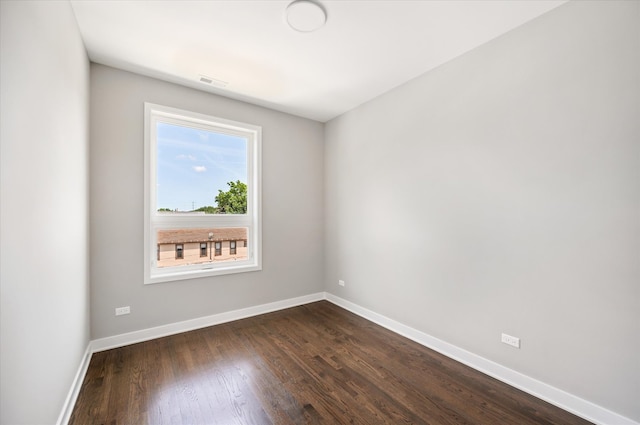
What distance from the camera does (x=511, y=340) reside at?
2.17m

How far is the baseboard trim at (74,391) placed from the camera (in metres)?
1.72

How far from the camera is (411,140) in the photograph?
301 cm

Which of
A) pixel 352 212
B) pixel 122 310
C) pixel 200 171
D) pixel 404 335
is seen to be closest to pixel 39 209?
pixel 122 310

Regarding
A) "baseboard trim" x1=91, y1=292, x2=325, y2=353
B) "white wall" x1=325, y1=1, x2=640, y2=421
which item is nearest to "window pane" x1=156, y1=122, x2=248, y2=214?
"baseboard trim" x1=91, y1=292, x2=325, y2=353

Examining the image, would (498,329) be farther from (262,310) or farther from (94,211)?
(94,211)

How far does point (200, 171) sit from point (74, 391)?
2286mm

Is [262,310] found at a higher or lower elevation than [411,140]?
lower

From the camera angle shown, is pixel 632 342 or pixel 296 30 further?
pixel 296 30

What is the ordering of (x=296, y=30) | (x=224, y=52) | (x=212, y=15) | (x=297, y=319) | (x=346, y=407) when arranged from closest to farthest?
(x=346, y=407), (x=212, y=15), (x=296, y=30), (x=224, y=52), (x=297, y=319)

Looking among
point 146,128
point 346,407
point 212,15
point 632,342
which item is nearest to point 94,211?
point 146,128

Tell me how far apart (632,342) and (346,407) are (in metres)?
1.81

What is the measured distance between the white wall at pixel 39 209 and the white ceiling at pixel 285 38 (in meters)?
0.40

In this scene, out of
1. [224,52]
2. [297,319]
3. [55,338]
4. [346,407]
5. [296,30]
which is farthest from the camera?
[297,319]

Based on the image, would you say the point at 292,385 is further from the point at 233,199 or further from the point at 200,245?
the point at 233,199
